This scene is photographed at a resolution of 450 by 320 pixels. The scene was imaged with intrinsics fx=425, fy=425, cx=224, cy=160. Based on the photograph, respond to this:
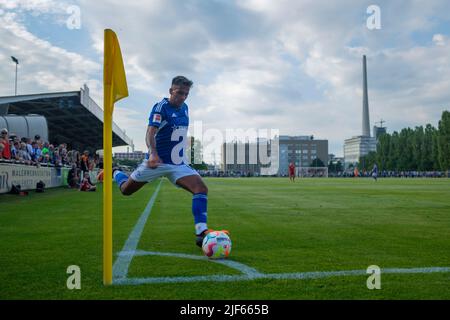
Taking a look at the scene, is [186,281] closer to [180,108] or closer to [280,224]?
[180,108]

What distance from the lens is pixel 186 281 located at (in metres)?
3.78

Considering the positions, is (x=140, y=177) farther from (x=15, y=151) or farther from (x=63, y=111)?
(x=63, y=111)

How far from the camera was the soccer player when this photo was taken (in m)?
5.59

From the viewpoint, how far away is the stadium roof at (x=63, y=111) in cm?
3012

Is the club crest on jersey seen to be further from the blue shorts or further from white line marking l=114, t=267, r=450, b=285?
white line marking l=114, t=267, r=450, b=285

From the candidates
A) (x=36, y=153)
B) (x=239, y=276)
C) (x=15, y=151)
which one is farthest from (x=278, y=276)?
(x=36, y=153)

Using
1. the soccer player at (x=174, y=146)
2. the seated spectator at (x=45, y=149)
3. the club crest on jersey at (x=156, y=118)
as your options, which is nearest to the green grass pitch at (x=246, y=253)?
the soccer player at (x=174, y=146)

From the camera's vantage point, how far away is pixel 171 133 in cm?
588

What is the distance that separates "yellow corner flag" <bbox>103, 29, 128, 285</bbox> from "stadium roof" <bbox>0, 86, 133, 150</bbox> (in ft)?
90.1

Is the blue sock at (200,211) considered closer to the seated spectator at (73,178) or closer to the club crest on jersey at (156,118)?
the club crest on jersey at (156,118)

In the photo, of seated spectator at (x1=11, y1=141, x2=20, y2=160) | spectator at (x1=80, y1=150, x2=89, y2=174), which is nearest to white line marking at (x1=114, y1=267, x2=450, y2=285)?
seated spectator at (x1=11, y1=141, x2=20, y2=160)

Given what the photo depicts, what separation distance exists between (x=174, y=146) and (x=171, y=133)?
20cm

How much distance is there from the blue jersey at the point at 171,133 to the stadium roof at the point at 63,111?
1019 inches
